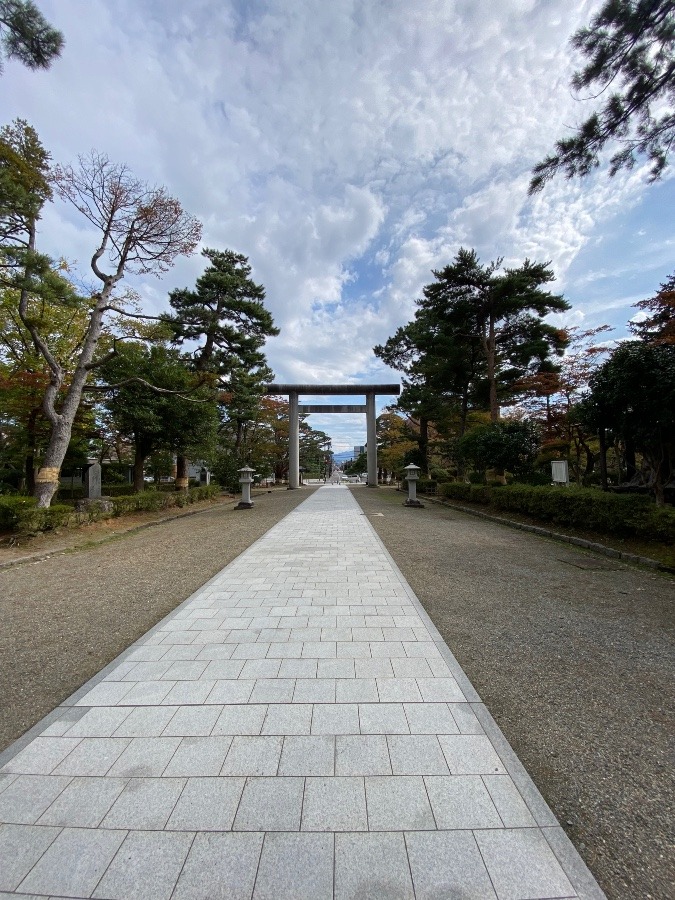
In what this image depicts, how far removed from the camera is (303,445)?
140 ft

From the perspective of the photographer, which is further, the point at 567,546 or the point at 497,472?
the point at 497,472

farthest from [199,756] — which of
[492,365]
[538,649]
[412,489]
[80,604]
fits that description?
[492,365]

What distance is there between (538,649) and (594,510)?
490 cm

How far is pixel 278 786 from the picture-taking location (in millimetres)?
1650

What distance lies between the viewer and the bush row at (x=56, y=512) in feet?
24.3

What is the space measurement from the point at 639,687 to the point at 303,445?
133 ft

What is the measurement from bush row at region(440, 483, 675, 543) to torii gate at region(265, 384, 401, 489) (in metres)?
14.8

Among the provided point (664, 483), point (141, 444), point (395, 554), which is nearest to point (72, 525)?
point (141, 444)

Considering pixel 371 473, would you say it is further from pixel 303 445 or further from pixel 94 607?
pixel 94 607

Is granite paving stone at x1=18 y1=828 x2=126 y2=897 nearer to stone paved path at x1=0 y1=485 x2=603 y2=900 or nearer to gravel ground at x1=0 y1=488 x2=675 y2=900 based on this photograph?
stone paved path at x1=0 y1=485 x2=603 y2=900

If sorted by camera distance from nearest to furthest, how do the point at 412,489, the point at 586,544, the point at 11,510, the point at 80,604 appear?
the point at 80,604 → the point at 586,544 → the point at 11,510 → the point at 412,489

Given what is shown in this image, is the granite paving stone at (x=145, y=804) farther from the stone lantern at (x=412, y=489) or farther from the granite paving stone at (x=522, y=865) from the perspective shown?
the stone lantern at (x=412, y=489)

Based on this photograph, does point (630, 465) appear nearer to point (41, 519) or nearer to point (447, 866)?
point (447, 866)

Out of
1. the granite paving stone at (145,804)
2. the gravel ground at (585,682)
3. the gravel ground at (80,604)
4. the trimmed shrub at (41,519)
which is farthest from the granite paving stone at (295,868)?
the trimmed shrub at (41,519)
